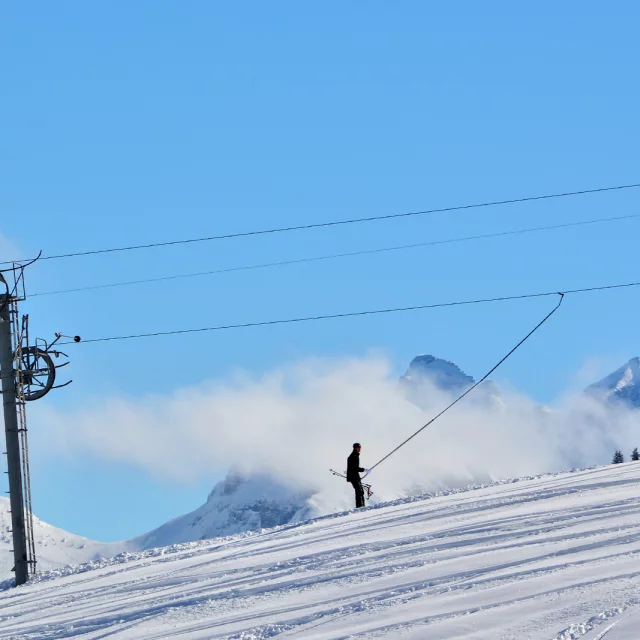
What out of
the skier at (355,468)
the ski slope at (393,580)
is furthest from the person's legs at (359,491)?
the ski slope at (393,580)

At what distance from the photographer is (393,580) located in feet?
62.5

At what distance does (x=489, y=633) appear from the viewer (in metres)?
15.4

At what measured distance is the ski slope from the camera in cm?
1628

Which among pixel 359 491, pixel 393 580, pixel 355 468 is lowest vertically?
pixel 393 580

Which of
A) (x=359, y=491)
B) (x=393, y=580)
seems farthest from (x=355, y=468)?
(x=393, y=580)

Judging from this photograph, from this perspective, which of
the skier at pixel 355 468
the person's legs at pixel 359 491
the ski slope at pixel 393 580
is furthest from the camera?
the person's legs at pixel 359 491

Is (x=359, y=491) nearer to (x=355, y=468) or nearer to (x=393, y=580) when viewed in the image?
(x=355, y=468)

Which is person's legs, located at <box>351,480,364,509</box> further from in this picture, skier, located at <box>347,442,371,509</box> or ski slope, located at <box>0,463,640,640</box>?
ski slope, located at <box>0,463,640,640</box>

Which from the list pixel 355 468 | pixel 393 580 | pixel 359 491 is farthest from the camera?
pixel 359 491

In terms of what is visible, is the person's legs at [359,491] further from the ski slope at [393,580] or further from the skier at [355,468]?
the ski slope at [393,580]

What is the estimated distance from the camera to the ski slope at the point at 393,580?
16281 mm

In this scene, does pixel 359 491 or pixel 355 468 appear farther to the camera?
pixel 359 491

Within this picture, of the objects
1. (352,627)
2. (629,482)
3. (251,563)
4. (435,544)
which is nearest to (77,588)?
(251,563)

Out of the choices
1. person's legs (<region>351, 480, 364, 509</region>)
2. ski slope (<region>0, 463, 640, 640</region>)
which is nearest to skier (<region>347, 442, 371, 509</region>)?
person's legs (<region>351, 480, 364, 509</region>)
